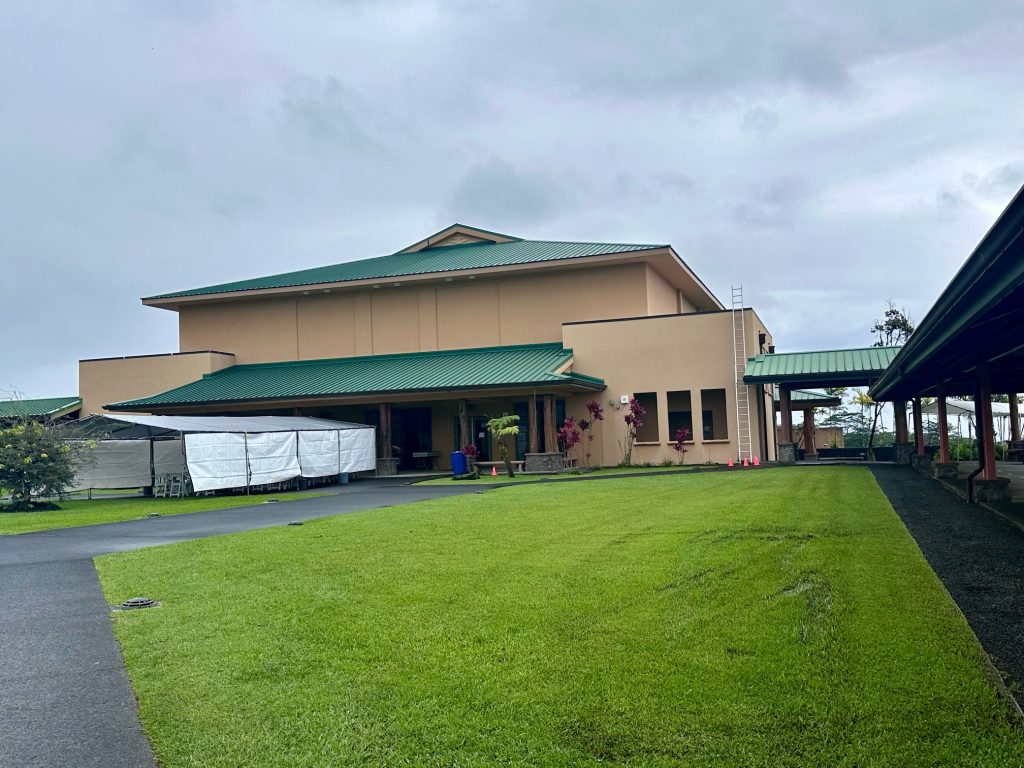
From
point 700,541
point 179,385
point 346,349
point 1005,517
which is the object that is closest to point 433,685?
point 700,541

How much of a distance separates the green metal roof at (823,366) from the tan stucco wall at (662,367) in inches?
35.9

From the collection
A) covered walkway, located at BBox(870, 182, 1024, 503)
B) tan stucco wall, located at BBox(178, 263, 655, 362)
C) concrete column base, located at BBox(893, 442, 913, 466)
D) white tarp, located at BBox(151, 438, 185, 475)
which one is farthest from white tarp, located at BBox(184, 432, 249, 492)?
concrete column base, located at BBox(893, 442, 913, 466)

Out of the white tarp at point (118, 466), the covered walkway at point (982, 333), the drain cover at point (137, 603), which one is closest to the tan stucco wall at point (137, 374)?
the white tarp at point (118, 466)

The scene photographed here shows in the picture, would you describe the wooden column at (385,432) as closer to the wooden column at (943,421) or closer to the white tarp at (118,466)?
the white tarp at (118,466)

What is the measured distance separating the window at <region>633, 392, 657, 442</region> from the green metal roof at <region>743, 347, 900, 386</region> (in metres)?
3.80

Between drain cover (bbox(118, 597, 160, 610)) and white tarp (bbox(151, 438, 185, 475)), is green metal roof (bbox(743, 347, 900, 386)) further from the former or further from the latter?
drain cover (bbox(118, 597, 160, 610))

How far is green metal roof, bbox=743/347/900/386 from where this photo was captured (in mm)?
31031

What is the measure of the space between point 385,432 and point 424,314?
20.4 feet

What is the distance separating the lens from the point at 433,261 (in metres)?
39.5

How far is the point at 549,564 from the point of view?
32.3 feet

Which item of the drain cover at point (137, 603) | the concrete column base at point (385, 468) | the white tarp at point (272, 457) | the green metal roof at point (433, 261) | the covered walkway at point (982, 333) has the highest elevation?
the green metal roof at point (433, 261)

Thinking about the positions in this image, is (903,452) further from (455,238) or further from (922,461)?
(455,238)

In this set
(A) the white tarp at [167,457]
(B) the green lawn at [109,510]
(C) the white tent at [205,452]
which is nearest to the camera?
(B) the green lawn at [109,510]

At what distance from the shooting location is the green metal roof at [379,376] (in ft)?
105
